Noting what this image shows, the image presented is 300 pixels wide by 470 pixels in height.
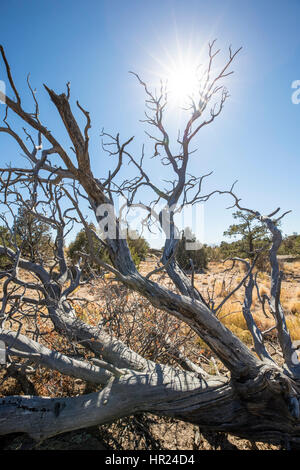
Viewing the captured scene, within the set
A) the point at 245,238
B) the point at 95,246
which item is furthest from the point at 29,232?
the point at 245,238

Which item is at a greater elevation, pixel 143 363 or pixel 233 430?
pixel 143 363

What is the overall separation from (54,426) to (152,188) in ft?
9.01

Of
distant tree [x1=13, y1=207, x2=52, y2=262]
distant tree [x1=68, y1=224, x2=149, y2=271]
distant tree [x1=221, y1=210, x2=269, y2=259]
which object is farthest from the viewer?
distant tree [x1=221, y1=210, x2=269, y2=259]

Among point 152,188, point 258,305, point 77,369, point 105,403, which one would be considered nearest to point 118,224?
point 152,188

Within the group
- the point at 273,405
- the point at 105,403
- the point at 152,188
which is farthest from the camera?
the point at 152,188

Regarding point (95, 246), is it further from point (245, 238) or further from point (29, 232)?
point (245, 238)

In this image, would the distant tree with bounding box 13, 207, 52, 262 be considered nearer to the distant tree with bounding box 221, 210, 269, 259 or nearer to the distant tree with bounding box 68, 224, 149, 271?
the distant tree with bounding box 68, 224, 149, 271

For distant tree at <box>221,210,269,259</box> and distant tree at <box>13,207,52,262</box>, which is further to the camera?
distant tree at <box>221,210,269,259</box>

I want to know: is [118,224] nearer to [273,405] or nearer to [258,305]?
[273,405]

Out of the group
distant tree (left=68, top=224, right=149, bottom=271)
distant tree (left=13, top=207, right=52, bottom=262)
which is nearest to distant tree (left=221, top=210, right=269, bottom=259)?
distant tree (left=68, top=224, right=149, bottom=271)

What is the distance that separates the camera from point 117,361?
2.39m

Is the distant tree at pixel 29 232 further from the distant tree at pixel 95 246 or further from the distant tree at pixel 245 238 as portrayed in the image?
the distant tree at pixel 245 238

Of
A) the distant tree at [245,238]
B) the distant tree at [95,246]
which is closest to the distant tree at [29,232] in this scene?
the distant tree at [95,246]

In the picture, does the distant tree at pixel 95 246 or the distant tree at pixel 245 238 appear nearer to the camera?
the distant tree at pixel 95 246
